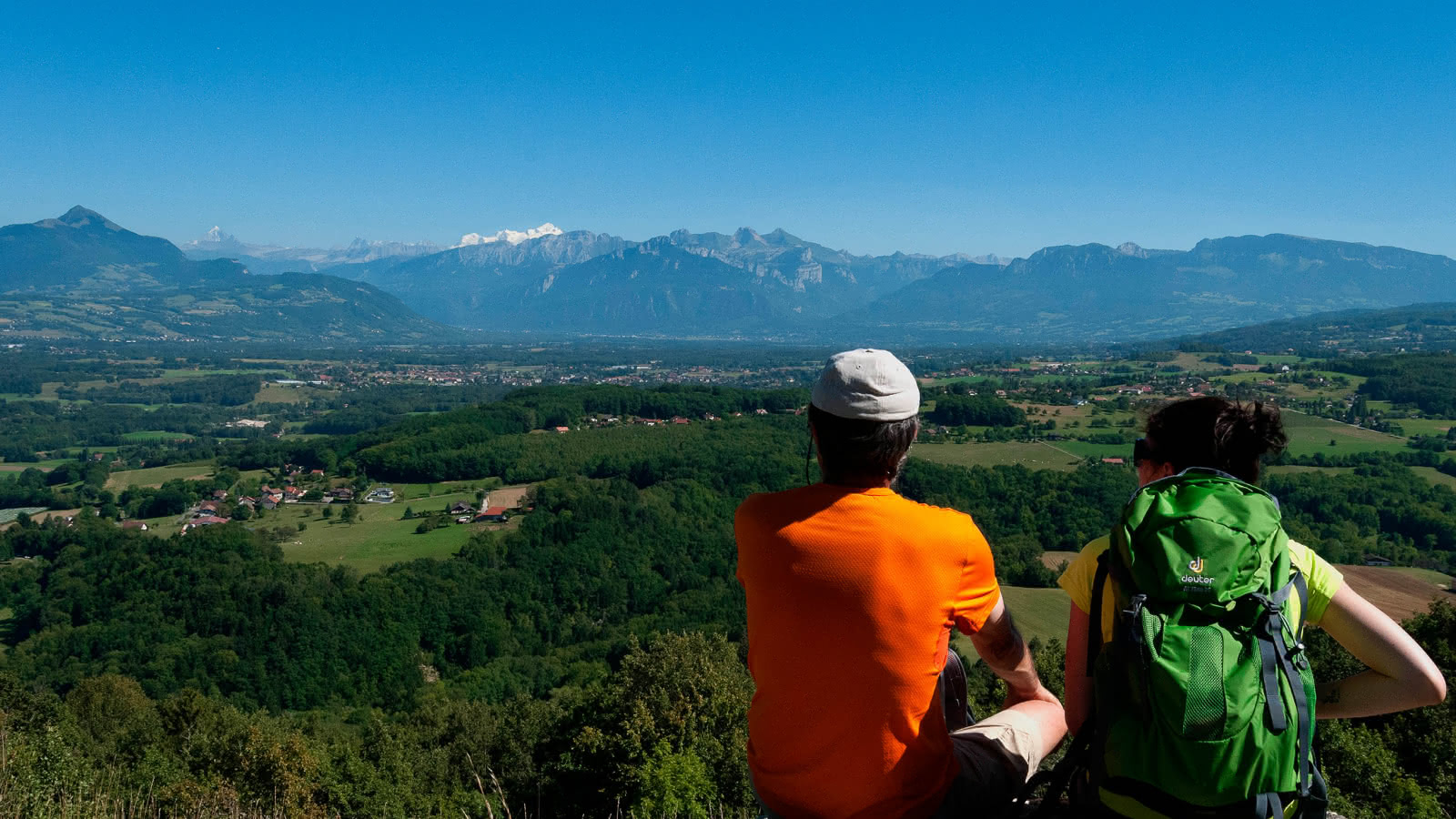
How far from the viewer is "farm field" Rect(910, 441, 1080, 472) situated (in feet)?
163

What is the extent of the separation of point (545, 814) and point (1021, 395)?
A: 72.6m

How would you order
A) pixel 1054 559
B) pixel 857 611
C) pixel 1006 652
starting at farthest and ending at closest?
pixel 1054 559, pixel 1006 652, pixel 857 611

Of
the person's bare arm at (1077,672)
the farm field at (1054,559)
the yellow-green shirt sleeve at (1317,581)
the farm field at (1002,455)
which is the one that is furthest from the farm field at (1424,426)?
the person's bare arm at (1077,672)

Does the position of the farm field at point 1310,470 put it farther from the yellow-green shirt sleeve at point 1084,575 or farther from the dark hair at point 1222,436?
the yellow-green shirt sleeve at point 1084,575

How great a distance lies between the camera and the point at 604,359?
549 feet

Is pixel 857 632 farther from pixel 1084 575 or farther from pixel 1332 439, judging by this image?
pixel 1332 439

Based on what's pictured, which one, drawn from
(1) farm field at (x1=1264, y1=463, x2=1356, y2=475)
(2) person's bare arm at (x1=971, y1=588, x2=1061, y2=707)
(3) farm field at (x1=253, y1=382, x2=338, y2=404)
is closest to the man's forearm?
(2) person's bare arm at (x1=971, y1=588, x2=1061, y2=707)

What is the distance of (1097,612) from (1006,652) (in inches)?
15.6

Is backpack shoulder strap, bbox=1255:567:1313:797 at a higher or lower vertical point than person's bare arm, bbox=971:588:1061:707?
higher

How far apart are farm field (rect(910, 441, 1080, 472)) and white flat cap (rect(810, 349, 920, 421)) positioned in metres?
47.4

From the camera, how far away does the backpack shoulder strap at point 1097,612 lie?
1.96 metres

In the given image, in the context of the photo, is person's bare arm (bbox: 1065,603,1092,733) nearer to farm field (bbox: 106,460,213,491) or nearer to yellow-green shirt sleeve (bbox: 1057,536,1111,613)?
yellow-green shirt sleeve (bbox: 1057,536,1111,613)

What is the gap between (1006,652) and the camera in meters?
2.32

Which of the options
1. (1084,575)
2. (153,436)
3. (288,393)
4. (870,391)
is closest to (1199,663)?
(1084,575)
